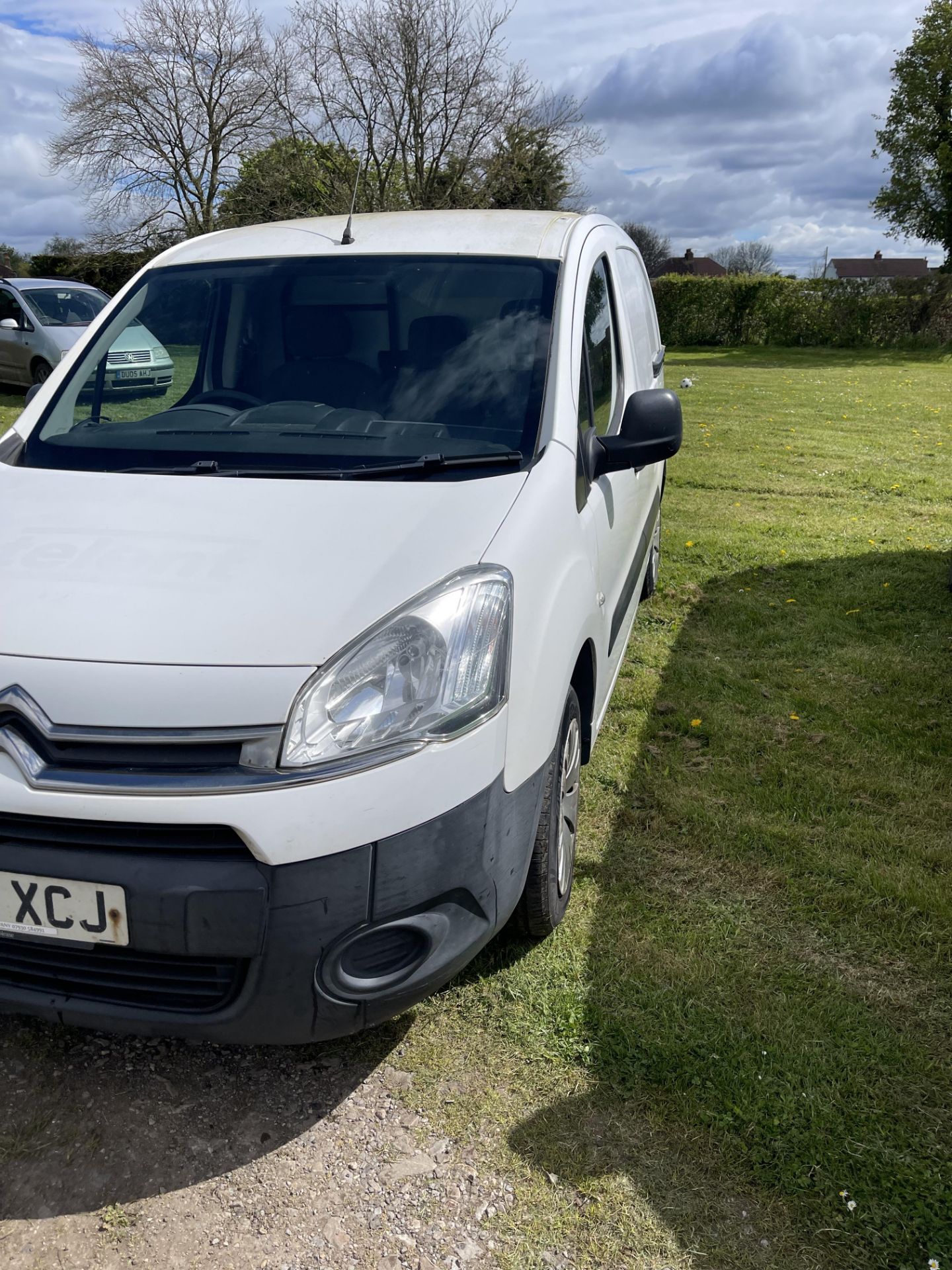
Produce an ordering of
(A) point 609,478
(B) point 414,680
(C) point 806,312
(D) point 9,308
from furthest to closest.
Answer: (C) point 806,312, (D) point 9,308, (A) point 609,478, (B) point 414,680

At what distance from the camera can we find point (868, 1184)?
6.72ft

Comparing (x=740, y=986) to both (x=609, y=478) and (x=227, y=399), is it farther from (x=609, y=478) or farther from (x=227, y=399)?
(x=227, y=399)

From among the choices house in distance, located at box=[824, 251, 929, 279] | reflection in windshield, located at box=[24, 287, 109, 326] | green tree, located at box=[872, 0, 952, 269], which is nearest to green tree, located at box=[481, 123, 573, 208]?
green tree, located at box=[872, 0, 952, 269]

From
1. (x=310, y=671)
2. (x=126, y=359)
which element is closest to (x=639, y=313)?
(x=126, y=359)

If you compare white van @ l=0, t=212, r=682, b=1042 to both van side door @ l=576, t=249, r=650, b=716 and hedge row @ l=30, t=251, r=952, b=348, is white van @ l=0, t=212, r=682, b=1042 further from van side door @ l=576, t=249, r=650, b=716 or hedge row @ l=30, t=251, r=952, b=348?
hedge row @ l=30, t=251, r=952, b=348

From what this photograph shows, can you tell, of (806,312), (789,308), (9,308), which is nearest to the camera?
(9,308)

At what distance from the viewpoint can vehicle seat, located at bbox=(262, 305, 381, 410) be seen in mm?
2908

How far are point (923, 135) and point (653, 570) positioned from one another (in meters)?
32.5

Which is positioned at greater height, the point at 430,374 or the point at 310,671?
the point at 430,374

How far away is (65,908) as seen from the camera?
184cm

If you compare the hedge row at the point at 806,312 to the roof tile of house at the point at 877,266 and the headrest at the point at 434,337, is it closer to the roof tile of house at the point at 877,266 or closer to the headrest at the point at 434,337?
the headrest at the point at 434,337

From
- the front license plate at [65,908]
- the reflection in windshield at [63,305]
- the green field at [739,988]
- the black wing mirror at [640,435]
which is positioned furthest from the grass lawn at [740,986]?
the reflection in windshield at [63,305]

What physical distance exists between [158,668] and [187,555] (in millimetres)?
392

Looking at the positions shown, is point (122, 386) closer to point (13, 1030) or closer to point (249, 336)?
point (249, 336)
